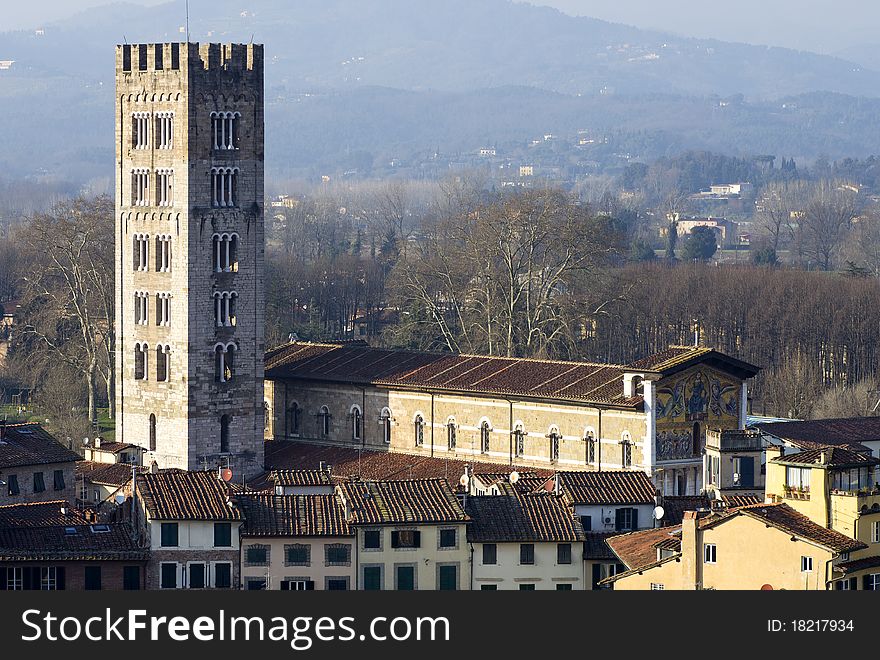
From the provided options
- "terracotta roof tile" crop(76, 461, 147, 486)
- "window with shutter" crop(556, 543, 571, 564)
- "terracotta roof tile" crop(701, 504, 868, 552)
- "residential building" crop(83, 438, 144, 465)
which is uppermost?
"terracotta roof tile" crop(701, 504, 868, 552)

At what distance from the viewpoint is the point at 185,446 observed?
274 feet

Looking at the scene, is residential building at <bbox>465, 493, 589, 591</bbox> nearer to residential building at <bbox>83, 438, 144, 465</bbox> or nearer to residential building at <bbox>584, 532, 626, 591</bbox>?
residential building at <bbox>584, 532, 626, 591</bbox>

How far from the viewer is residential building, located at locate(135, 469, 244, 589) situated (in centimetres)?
5859

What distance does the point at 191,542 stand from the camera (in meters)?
59.0

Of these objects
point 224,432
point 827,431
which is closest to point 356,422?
point 224,432

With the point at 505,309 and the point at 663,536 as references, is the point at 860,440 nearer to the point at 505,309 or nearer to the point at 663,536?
the point at 663,536

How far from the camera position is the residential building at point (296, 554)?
5862cm

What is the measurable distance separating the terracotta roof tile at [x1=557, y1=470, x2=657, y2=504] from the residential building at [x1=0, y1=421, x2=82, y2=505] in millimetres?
16277

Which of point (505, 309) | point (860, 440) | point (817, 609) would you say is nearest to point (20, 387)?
point (505, 309)

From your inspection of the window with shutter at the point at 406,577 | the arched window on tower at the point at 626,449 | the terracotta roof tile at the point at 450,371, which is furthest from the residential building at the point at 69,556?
the terracotta roof tile at the point at 450,371

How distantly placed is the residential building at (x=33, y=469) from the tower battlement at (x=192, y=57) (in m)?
12.6

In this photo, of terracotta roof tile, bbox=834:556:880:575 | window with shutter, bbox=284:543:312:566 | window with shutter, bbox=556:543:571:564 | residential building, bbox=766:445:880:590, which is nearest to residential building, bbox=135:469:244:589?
window with shutter, bbox=284:543:312:566

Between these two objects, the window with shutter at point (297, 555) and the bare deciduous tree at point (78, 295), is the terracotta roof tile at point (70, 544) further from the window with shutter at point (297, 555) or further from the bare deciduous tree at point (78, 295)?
the bare deciduous tree at point (78, 295)

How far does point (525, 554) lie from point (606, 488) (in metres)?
4.26
